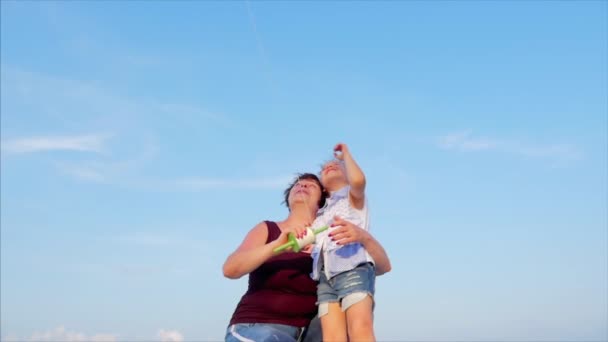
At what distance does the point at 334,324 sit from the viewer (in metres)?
4.96

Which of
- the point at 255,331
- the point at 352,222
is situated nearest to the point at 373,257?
the point at 352,222

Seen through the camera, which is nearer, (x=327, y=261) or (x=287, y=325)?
(x=287, y=325)

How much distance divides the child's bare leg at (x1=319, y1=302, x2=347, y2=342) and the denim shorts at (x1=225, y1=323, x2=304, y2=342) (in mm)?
263

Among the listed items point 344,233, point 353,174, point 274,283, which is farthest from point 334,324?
point 353,174

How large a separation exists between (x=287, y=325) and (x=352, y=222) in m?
1.12

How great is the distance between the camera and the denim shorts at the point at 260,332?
4.79 meters

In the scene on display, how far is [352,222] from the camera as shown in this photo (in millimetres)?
5496

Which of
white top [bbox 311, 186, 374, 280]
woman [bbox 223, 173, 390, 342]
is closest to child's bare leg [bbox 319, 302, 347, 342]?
woman [bbox 223, 173, 390, 342]

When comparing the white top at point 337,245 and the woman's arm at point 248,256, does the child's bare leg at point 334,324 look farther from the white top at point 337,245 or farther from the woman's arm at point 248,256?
the woman's arm at point 248,256

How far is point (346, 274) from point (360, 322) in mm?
433

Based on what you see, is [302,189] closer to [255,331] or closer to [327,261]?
[327,261]

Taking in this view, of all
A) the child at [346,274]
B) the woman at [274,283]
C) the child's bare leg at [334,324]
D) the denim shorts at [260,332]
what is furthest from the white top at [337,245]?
the denim shorts at [260,332]

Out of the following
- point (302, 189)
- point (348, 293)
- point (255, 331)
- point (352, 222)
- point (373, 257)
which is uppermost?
point (302, 189)

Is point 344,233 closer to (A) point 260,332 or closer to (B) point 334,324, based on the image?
(B) point 334,324
